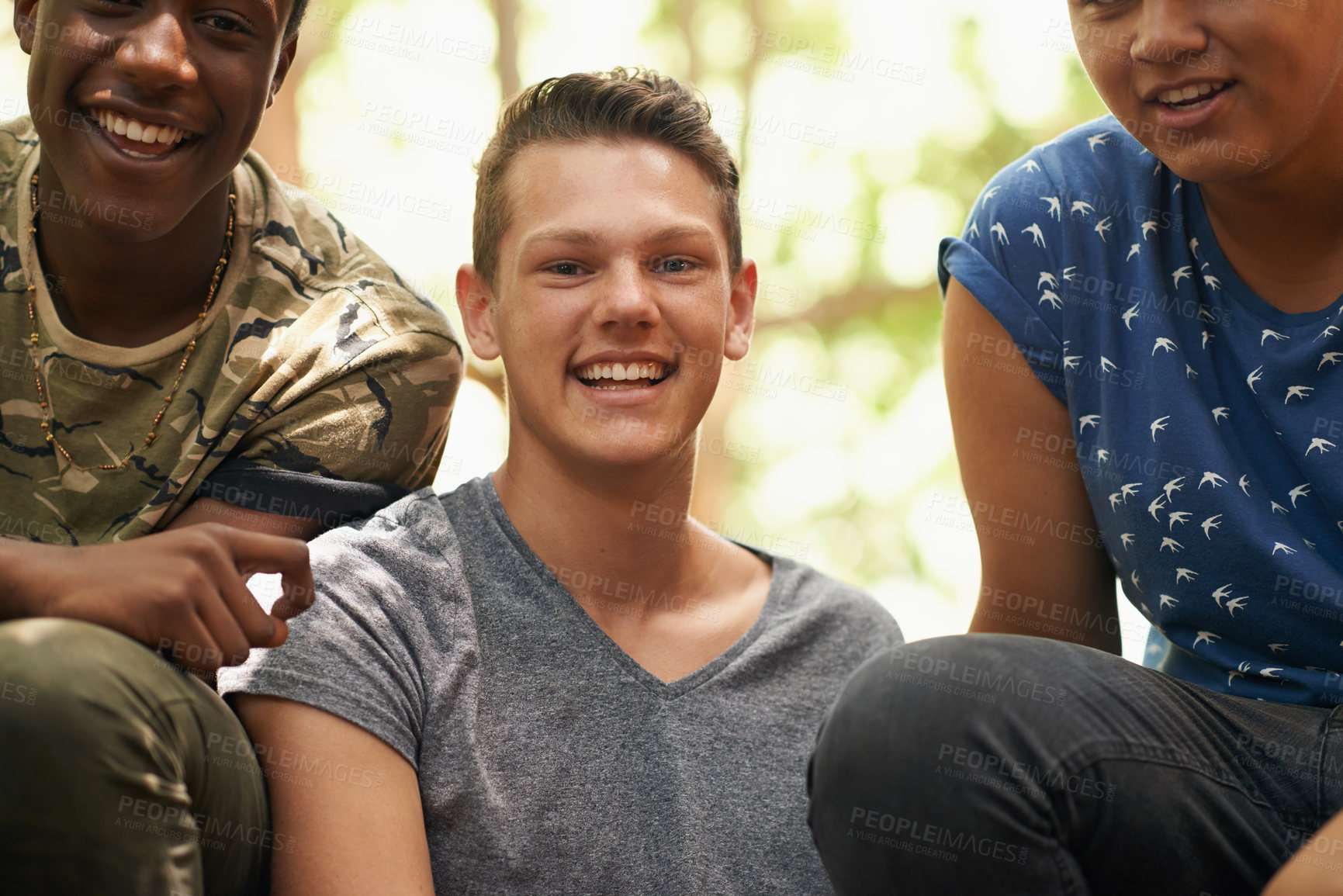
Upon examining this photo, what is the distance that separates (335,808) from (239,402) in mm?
667

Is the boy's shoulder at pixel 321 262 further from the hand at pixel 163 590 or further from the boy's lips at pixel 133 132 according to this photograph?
the hand at pixel 163 590

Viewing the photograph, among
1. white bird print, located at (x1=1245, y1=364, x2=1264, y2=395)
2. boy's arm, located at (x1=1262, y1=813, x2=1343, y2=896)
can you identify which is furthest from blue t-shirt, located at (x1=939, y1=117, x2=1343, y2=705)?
boy's arm, located at (x1=1262, y1=813, x2=1343, y2=896)

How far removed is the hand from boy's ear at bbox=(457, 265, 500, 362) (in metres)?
0.69

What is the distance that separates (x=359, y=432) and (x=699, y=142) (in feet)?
2.34

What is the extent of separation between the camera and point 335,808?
4.69 ft

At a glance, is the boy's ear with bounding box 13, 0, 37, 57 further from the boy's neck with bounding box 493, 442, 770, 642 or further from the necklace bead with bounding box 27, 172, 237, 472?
the boy's neck with bounding box 493, 442, 770, 642

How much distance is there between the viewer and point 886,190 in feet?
19.4

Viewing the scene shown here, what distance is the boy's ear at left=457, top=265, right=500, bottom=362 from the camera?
1.95 meters

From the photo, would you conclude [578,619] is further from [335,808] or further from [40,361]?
[40,361]

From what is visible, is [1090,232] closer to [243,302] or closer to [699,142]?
[699,142]

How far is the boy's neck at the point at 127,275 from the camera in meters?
1.87

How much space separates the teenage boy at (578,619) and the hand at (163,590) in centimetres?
22

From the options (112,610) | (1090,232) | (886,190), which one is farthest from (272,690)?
(886,190)

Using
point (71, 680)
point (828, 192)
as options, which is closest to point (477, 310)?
point (71, 680)
